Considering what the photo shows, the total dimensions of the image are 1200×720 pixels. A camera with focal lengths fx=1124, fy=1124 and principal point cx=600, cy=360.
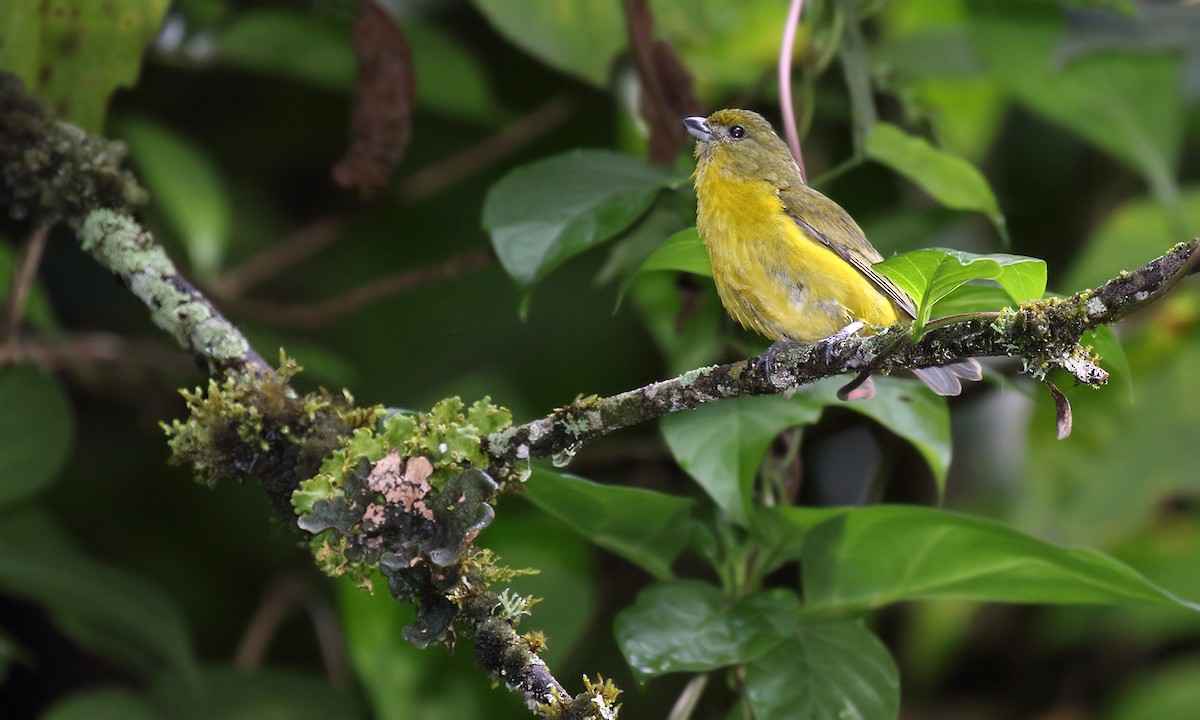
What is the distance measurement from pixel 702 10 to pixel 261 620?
1.82m

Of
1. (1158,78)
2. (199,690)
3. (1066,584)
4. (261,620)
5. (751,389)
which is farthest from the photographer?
(261,620)

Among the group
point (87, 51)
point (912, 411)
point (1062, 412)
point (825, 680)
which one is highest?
point (87, 51)

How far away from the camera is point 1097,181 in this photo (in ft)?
11.1

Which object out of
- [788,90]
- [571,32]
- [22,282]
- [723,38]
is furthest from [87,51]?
[723,38]

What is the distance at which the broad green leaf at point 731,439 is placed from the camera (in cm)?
169

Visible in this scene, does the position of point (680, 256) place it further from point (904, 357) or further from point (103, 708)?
point (103, 708)

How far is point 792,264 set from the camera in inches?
69.7

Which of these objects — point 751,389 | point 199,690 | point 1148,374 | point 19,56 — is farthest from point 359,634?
point 1148,374

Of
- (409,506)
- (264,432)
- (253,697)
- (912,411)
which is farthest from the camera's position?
(253,697)

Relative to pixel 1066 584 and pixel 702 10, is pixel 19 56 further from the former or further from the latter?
pixel 1066 584

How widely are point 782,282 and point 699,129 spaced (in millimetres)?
394

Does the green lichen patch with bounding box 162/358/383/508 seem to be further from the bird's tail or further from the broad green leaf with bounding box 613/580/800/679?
the bird's tail

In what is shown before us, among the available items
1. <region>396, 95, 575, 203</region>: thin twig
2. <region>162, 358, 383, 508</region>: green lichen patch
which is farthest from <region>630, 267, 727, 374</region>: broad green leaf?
<region>396, 95, 575, 203</region>: thin twig

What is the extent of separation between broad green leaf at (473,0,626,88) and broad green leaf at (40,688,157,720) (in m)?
1.63
